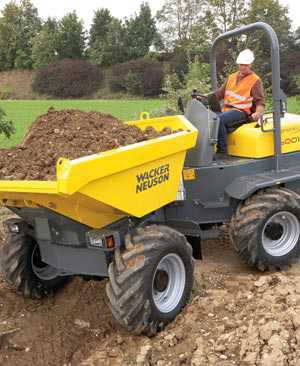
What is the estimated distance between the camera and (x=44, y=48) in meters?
59.0

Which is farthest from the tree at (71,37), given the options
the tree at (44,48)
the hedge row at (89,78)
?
the hedge row at (89,78)

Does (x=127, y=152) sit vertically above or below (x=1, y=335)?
above

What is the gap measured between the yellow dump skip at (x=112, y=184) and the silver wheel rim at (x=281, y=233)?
1252 mm

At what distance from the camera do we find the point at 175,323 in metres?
4.18

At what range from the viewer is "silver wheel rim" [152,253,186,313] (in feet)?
13.7

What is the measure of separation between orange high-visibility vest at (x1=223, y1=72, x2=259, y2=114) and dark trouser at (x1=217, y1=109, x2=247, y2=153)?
13cm

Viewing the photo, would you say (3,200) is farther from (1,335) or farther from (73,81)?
(73,81)

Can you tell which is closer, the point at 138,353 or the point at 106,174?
the point at 106,174

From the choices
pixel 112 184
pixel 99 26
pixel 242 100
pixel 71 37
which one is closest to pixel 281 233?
pixel 242 100

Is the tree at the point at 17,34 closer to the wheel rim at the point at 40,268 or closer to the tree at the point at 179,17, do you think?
the tree at the point at 179,17

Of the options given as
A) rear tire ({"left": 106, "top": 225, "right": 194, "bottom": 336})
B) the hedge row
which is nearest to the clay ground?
rear tire ({"left": 106, "top": 225, "right": 194, "bottom": 336})

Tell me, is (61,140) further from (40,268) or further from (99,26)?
(99,26)

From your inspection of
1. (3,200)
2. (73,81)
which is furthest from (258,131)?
(73,81)

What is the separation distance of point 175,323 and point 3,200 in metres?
1.63
